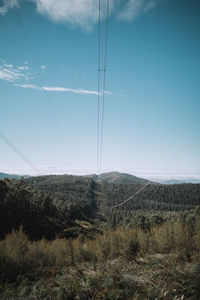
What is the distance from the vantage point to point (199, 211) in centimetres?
4762

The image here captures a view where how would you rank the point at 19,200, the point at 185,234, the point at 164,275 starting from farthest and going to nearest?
the point at 19,200 → the point at 185,234 → the point at 164,275

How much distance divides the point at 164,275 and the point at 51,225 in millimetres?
55836

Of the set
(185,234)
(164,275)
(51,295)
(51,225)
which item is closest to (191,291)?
(164,275)

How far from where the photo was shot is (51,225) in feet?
182

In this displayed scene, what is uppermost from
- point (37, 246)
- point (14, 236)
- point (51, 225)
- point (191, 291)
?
point (191, 291)

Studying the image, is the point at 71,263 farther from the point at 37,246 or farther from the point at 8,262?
the point at 8,262

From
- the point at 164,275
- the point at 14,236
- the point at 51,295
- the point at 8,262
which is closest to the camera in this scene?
the point at 51,295

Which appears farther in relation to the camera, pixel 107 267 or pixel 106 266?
pixel 106 266

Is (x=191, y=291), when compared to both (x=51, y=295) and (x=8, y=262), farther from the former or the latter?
(x=8, y=262)

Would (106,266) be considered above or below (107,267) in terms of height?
below

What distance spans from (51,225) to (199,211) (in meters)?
49.5

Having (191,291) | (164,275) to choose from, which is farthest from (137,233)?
(191,291)

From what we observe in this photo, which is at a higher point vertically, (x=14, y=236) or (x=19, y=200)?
(x=14, y=236)

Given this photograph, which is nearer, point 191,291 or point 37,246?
point 191,291
